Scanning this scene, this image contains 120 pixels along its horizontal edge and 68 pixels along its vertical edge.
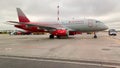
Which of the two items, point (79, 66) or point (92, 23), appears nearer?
point (79, 66)

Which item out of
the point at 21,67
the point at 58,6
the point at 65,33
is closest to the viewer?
the point at 21,67

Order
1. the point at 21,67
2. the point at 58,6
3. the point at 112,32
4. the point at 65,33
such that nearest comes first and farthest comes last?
the point at 21,67 → the point at 65,33 → the point at 58,6 → the point at 112,32

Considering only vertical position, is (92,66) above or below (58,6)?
below

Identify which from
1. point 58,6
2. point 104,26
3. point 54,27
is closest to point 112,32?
point 58,6

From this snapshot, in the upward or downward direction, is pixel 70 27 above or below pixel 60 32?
above

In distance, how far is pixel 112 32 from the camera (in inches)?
2213

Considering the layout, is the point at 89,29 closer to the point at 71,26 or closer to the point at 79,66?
the point at 71,26

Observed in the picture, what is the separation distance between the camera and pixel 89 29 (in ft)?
97.7

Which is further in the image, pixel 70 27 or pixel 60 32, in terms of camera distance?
pixel 70 27

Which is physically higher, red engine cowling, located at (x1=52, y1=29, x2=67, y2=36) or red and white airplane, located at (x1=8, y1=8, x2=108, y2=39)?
red and white airplane, located at (x1=8, y1=8, x2=108, y2=39)

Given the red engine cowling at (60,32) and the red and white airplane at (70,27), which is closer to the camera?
the red engine cowling at (60,32)

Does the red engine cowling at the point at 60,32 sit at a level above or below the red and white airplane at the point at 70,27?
below

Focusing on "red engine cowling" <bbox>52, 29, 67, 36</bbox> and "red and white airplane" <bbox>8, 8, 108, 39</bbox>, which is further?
"red and white airplane" <bbox>8, 8, 108, 39</bbox>

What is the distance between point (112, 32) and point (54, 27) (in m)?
31.4
